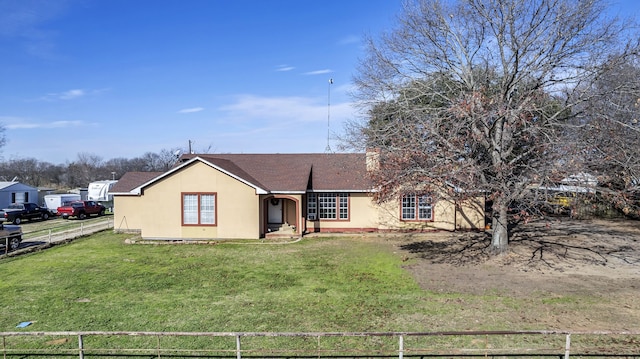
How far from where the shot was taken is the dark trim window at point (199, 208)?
21922 mm

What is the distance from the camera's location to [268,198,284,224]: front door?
81.7ft

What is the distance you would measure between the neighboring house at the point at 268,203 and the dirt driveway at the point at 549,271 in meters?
2.22

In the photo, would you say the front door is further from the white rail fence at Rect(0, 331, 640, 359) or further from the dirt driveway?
the white rail fence at Rect(0, 331, 640, 359)

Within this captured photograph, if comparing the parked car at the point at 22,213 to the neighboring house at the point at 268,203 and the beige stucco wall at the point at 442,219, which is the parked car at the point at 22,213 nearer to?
the neighboring house at the point at 268,203

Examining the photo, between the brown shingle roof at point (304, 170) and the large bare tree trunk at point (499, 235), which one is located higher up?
the brown shingle roof at point (304, 170)

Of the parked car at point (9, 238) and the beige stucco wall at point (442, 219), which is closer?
the parked car at point (9, 238)

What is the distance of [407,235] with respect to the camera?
2292 cm

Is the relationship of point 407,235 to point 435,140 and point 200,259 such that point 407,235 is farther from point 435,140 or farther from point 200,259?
point 200,259

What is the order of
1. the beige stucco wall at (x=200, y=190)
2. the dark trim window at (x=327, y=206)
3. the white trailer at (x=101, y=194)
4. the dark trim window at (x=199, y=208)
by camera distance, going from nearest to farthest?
the beige stucco wall at (x=200, y=190), the dark trim window at (x=199, y=208), the dark trim window at (x=327, y=206), the white trailer at (x=101, y=194)

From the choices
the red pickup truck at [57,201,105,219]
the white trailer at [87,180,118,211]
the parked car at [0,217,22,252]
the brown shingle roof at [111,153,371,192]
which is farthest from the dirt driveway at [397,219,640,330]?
the white trailer at [87,180,118,211]

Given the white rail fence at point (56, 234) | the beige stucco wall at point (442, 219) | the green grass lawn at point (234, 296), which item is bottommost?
the green grass lawn at point (234, 296)

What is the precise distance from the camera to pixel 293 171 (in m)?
25.5

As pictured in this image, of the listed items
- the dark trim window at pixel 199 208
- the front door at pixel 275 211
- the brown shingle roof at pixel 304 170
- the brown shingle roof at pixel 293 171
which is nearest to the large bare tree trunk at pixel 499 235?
the brown shingle roof at pixel 293 171

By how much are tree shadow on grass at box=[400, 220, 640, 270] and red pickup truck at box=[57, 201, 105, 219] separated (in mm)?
28486
